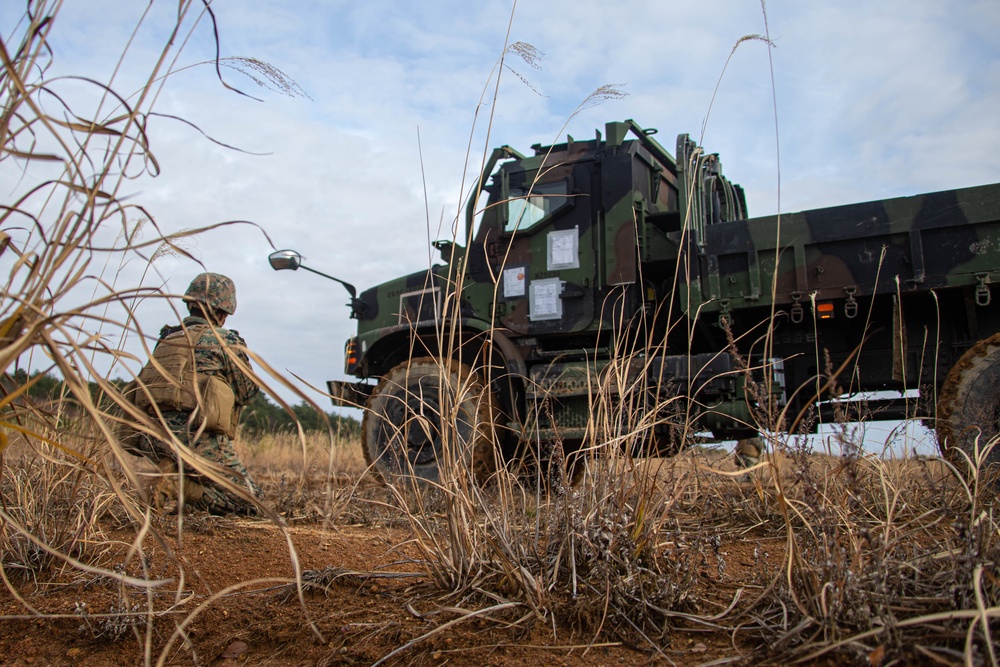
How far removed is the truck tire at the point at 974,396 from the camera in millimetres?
3922

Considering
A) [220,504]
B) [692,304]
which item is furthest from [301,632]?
[692,304]

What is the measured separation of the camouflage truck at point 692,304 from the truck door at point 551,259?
12mm

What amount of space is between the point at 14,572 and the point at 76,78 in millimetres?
1705

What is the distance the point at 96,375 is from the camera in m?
1.09

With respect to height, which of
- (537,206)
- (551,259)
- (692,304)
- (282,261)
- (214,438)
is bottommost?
(214,438)

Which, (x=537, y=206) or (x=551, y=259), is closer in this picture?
(x=551, y=259)

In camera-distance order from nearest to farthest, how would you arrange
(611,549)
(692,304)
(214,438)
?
(611,549), (214,438), (692,304)

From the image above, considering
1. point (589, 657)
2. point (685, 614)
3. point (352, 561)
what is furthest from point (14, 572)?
point (685, 614)

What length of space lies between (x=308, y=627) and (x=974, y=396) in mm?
3584

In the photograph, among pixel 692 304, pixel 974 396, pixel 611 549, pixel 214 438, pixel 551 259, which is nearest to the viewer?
pixel 611 549

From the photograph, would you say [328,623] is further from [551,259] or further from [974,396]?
[551,259]

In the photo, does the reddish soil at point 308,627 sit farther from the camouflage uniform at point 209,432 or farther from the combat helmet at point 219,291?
the combat helmet at point 219,291

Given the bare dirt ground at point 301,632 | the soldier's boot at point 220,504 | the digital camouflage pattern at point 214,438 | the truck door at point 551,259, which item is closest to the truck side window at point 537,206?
the truck door at point 551,259

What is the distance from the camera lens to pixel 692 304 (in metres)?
5.27
